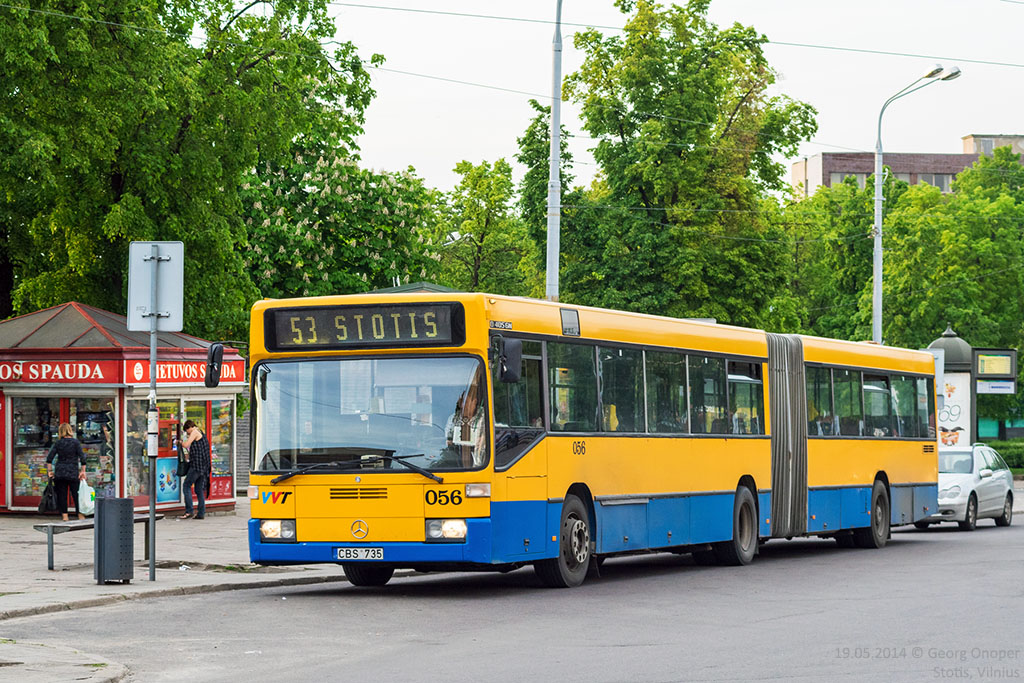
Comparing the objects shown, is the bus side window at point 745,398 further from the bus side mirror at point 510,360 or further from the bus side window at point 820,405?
the bus side mirror at point 510,360

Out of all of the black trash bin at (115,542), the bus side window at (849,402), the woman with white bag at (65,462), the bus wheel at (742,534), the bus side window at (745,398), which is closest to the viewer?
the black trash bin at (115,542)

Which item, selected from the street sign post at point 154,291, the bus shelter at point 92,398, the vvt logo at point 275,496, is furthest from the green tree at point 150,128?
the vvt logo at point 275,496

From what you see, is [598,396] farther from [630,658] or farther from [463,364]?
[630,658]

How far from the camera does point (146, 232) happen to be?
98.0 ft

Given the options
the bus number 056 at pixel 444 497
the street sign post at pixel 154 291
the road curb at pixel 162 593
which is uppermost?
the street sign post at pixel 154 291

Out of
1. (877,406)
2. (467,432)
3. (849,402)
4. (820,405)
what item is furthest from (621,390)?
(877,406)

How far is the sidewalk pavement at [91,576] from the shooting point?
33.0 ft

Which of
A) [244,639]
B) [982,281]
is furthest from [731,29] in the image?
[244,639]

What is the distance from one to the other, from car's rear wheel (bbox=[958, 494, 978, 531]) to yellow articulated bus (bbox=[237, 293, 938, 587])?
37.7ft

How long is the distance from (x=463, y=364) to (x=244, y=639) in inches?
150

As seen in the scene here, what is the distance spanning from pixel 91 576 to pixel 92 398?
972 centimetres

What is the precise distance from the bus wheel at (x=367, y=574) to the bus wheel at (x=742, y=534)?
5.15 meters

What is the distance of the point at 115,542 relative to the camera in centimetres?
1569

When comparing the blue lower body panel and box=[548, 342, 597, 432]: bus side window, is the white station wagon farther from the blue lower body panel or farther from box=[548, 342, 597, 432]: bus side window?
box=[548, 342, 597, 432]: bus side window
